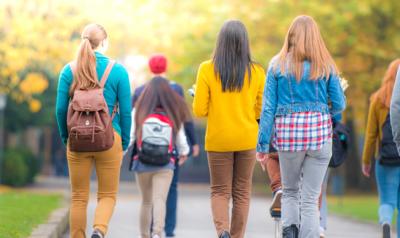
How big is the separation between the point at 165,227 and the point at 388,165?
2523mm

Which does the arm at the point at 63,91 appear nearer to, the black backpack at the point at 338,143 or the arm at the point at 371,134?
the black backpack at the point at 338,143

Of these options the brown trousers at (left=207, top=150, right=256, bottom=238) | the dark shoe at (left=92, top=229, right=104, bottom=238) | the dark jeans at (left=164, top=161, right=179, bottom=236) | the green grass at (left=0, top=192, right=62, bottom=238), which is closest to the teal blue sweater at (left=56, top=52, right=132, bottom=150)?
the dark shoe at (left=92, top=229, right=104, bottom=238)

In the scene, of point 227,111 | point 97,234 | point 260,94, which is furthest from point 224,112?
point 97,234

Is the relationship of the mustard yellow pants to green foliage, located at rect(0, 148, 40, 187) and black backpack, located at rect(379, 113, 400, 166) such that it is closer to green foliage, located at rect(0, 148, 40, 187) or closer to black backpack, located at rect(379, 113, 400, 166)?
black backpack, located at rect(379, 113, 400, 166)

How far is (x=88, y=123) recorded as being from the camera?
8.26 m

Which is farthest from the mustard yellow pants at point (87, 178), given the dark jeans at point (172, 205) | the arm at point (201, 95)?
the dark jeans at point (172, 205)

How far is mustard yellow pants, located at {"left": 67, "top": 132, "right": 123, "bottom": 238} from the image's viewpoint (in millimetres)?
8414

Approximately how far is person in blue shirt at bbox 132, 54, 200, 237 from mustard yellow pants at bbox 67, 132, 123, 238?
9.05 feet

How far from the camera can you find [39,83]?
1078 inches

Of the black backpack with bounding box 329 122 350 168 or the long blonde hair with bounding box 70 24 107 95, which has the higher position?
the long blonde hair with bounding box 70 24 107 95

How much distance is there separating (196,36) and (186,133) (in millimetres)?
22518

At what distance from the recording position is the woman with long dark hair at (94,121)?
330 inches

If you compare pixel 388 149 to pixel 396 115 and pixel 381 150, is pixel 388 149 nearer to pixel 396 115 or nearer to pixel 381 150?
pixel 381 150

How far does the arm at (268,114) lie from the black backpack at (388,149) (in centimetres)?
259
